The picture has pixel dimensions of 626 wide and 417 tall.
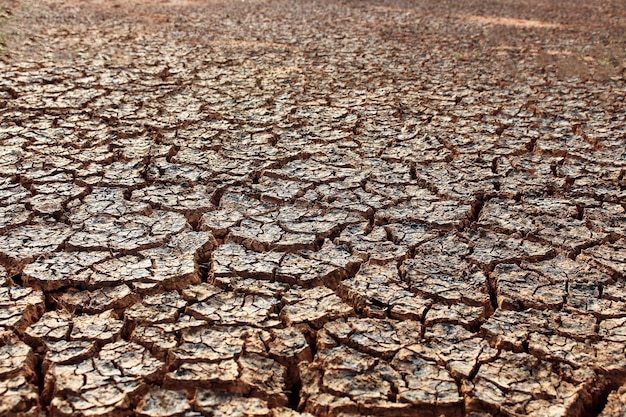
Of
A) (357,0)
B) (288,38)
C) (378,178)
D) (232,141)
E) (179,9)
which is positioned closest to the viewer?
(378,178)

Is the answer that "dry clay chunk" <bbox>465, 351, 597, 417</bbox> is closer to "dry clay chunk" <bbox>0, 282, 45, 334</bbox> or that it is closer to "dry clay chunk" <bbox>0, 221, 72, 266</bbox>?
"dry clay chunk" <bbox>0, 282, 45, 334</bbox>

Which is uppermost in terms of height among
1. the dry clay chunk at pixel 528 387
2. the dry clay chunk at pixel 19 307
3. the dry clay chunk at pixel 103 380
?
the dry clay chunk at pixel 19 307

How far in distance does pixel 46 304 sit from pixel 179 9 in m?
5.55

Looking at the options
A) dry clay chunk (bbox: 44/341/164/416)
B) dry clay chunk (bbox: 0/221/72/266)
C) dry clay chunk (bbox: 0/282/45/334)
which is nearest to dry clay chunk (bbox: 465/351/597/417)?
dry clay chunk (bbox: 44/341/164/416)

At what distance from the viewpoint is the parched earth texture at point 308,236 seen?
1.79 metres

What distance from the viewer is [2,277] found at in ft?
7.17

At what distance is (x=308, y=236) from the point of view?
2.51m

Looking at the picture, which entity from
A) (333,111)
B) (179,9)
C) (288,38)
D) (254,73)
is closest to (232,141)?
(333,111)

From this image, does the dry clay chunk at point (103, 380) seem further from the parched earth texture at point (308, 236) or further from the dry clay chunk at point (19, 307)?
the dry clay chunk at point (19, 307)

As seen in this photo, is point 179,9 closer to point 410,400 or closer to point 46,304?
point 46,304

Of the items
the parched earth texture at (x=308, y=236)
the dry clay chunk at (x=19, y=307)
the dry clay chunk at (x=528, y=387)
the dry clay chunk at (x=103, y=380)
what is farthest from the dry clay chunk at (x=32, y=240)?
the dry clay chunk at (x=528, y=387)

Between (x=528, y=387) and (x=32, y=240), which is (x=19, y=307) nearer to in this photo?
(x=32, y=240)

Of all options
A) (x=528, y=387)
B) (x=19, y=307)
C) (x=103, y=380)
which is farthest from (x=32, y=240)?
(x=528, y=387)

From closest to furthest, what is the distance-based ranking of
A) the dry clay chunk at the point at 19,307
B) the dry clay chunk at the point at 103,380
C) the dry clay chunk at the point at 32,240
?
the dry clay chunk at the point at 103,380, the dry clay chunk at the point at 19,307, the dry clay chunk at the point at 32,240
